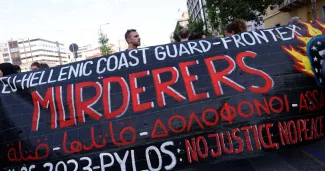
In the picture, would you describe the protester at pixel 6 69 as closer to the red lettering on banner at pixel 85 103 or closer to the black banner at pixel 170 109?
the black banner at pixel 170 109

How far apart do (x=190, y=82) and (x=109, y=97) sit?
70 centimetres

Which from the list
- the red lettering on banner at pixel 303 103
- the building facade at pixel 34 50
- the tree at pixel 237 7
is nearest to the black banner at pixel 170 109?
the red lettering on banner at pixel 303 103

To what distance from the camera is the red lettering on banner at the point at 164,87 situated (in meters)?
2.81

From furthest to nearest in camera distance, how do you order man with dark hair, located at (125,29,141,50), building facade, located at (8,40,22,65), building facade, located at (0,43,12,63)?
building facade, located at (0,43,12,63) < building facade, located at (8,40,22,65) < man with dark hair, located at (125,29,141,50)

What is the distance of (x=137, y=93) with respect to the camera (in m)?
2.84

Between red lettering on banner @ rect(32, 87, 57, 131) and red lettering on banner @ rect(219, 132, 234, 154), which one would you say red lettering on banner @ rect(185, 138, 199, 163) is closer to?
red lettering on banner @ rect(219, 132, 234, 154)

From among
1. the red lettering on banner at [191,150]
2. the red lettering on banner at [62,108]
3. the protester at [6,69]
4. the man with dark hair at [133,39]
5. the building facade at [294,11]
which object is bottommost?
the red lettering on banner at [191,150]

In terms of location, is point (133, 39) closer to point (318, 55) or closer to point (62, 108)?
point (62, 108)

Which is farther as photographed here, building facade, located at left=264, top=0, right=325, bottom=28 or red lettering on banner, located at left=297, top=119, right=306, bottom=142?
building facade, located at left=264, top=0, right=325, bottom=28

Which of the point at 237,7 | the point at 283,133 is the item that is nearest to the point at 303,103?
the point at 283,133

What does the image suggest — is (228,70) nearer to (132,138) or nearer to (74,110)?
(132,138)

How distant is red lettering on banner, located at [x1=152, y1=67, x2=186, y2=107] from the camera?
9.21 feet

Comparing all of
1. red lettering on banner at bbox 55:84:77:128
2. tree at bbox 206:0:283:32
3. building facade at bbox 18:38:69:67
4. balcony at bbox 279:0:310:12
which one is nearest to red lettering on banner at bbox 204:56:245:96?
red lettering on banner at bbox 55:84:77:128

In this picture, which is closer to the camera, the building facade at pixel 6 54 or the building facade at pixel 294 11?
the building facade at pixel 294 11
